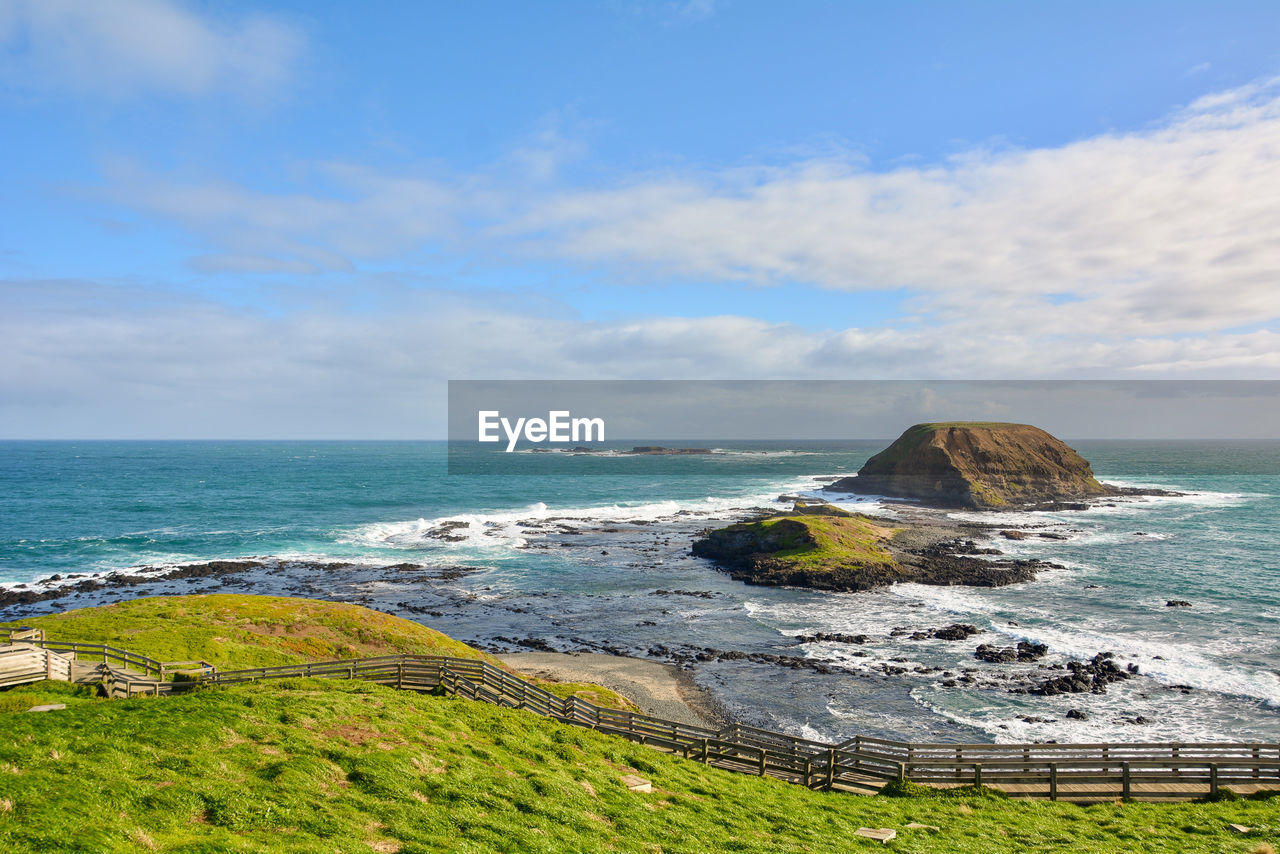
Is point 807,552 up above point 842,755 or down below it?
below

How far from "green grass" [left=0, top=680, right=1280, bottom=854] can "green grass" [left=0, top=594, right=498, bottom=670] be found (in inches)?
385

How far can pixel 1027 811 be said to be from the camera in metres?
Result: 20.8

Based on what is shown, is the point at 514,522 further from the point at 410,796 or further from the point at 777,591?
the point at 410,796

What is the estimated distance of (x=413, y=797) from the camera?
16.5 metres

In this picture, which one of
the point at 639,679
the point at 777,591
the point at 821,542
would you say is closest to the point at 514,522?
the point at 821,542

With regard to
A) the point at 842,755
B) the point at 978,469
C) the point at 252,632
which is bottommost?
the point at 842,755

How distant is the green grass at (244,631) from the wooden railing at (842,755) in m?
4.11

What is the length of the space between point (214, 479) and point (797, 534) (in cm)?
14970

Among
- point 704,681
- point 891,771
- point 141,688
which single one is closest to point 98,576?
point 141,688

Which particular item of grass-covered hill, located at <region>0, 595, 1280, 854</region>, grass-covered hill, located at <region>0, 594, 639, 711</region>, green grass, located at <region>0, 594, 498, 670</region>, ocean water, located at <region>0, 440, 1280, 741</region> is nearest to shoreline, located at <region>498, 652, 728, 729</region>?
ocean water, located at <region>0, 440, 1280, 741</region>

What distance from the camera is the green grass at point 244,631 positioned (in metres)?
30.9

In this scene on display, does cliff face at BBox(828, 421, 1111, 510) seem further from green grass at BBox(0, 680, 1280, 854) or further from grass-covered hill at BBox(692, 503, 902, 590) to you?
green grass at BBox(0, 680, 1280, 854)

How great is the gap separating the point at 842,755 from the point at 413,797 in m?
14.6

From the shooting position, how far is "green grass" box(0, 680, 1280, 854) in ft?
44.7
